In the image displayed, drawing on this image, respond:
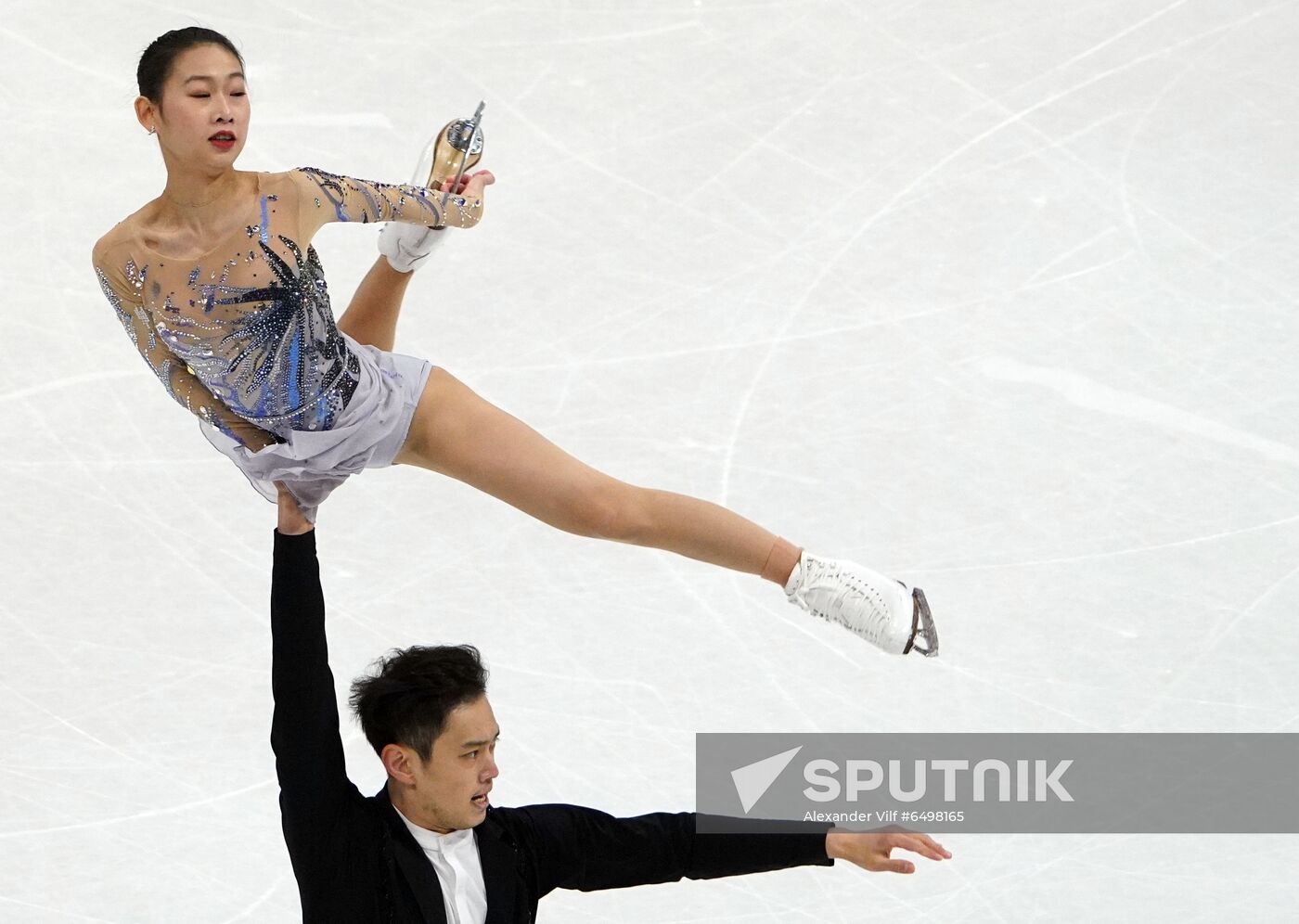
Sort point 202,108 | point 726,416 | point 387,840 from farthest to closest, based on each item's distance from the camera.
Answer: point 726,416
point 202,108
point 387,840

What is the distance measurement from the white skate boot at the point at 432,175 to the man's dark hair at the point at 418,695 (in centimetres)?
112

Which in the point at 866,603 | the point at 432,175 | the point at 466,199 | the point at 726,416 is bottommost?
the point at 866,603

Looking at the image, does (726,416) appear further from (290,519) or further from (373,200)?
(290,519)

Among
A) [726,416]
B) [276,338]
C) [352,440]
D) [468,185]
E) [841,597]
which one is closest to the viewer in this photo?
[276,338]

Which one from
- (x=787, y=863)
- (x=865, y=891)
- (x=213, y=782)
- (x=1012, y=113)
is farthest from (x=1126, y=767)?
(x=1012, y=113)

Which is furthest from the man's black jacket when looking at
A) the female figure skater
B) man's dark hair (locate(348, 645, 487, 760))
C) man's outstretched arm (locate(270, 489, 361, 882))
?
the female figure skater

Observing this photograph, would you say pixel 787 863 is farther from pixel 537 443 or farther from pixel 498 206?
pixel 498 206

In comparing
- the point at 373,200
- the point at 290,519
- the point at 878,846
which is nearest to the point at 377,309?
the point at 373,200

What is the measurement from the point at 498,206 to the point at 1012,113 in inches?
73.7

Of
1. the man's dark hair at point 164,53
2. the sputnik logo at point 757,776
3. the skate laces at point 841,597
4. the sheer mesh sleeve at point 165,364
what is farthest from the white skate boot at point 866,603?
the man's dark hair at point 164,53

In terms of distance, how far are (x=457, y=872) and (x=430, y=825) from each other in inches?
3.6

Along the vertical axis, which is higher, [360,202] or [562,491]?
[360,202]

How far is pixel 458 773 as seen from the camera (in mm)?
2814

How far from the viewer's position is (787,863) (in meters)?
2.94
